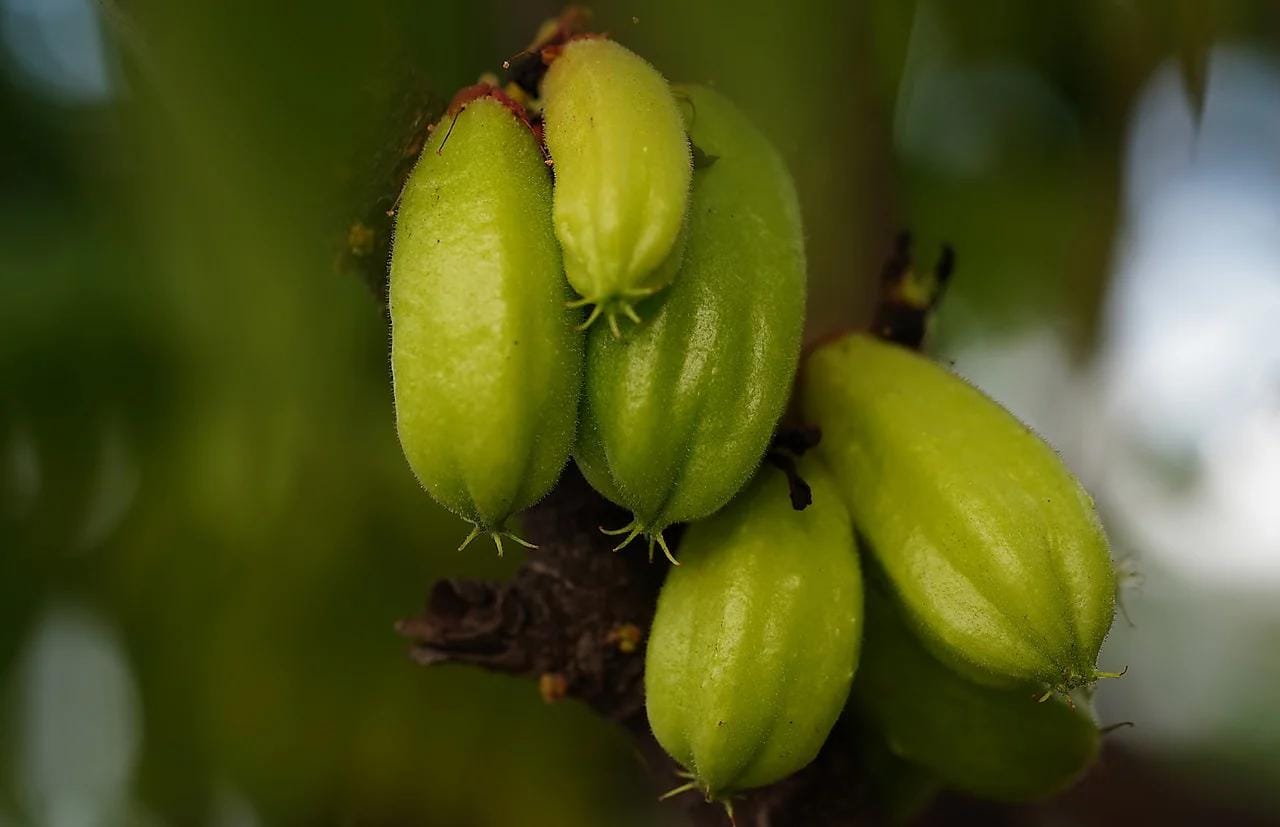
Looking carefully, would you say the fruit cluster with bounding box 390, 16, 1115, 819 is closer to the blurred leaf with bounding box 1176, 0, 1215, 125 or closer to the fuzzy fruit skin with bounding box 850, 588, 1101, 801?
the fuzzy fruit skin with bounding box 850, 588, 1101, 801

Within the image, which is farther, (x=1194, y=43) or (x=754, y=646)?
(x=1194, y=43)

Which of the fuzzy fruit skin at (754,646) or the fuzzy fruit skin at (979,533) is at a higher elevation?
the fuzzy fruit skin at (979,533)

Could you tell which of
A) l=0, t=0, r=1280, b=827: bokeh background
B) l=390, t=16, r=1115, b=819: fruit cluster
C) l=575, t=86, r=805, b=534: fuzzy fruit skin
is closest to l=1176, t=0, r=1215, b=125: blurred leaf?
l=0, t=0, r=1280, b=827: bokeh background

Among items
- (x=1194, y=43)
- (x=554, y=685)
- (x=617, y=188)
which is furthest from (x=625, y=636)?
(x=1194, y=43)

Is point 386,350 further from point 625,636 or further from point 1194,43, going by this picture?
point 1194,43

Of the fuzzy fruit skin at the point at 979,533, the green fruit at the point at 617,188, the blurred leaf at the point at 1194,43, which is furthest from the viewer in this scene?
the blurred leaf at the point at 1194,43

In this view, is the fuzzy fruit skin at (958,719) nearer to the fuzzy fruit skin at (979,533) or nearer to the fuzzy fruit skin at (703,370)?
the fuzzy fruit skin at (979,533)

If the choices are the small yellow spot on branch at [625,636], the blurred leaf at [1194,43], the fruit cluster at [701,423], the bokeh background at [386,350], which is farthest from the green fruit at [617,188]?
the blurred leaf at [1194,43]
